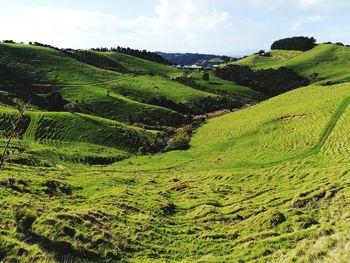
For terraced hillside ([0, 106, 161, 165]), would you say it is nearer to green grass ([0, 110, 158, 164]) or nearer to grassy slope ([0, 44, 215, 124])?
green grass ([0, 110, 158, 164])

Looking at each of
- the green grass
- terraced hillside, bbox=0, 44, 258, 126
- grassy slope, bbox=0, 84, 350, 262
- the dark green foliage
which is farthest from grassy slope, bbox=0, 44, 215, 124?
the dark green foliage

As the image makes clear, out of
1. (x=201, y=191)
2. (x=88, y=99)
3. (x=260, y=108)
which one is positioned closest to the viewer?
(x=201, y=191)

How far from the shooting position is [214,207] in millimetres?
38969

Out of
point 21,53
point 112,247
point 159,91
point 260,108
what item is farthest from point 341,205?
point 21,53

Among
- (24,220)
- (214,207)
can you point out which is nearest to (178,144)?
(214,207)

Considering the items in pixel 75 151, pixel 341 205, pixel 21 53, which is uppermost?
pixel 21 53

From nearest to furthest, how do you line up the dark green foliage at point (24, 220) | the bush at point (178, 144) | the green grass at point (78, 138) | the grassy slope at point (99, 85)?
the dark green foliage at point (24, 220) < the green grass at point (78, 138) < the bush at point (178, 144) < the grassy slope at point (99, 85)

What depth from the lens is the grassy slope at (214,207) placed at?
26703mm

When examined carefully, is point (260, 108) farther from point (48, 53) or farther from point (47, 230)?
point (48, 53)

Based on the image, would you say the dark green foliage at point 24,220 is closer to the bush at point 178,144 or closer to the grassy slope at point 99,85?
the bush at point 178,144

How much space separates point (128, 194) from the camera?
4338 cm

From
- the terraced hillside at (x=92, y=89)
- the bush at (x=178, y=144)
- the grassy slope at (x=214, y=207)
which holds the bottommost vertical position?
the bush at (x=178, y=144)

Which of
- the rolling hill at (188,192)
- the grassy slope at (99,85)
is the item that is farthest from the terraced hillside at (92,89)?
the rolling hill at (188,192)

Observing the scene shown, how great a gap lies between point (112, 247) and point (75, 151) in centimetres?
5444
